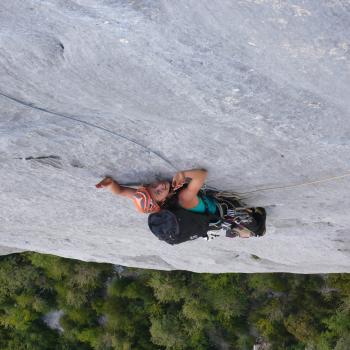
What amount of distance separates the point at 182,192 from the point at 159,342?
572 cm

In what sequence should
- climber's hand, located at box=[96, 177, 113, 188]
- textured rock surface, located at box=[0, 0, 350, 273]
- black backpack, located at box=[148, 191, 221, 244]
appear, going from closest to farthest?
textured rock surface, located at box=[0, 0, 350, 273] → black backpack, located at box=[148, 191, 221, 244] → climber's hand, located at box=[96, 177, 113, 188]

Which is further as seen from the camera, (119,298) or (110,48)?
(119,298)

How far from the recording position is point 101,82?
263 centimetres

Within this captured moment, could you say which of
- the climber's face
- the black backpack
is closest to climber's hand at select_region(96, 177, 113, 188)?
the climber's face

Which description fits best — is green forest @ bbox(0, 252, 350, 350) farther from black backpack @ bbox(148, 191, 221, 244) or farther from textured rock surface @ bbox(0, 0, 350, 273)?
black backpack @ bbox(148, 191, 221, 244)

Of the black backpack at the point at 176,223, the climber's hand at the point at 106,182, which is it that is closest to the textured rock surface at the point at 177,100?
the climber's hand at the point at 106,182

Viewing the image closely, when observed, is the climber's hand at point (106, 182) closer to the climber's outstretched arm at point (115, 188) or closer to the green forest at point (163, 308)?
the climber's outstretched arm at point (115, 188)

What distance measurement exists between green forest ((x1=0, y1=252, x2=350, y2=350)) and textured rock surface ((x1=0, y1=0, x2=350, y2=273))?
11.3 ft

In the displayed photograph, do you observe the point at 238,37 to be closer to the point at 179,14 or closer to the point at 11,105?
the point at 179,14

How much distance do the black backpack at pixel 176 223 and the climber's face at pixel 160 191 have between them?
83 millimetres

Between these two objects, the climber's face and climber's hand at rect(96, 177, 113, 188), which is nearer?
the climber's face

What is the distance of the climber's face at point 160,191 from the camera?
3258mm

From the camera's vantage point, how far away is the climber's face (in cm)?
326

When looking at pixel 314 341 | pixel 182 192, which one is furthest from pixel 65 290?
pixel 182 192
